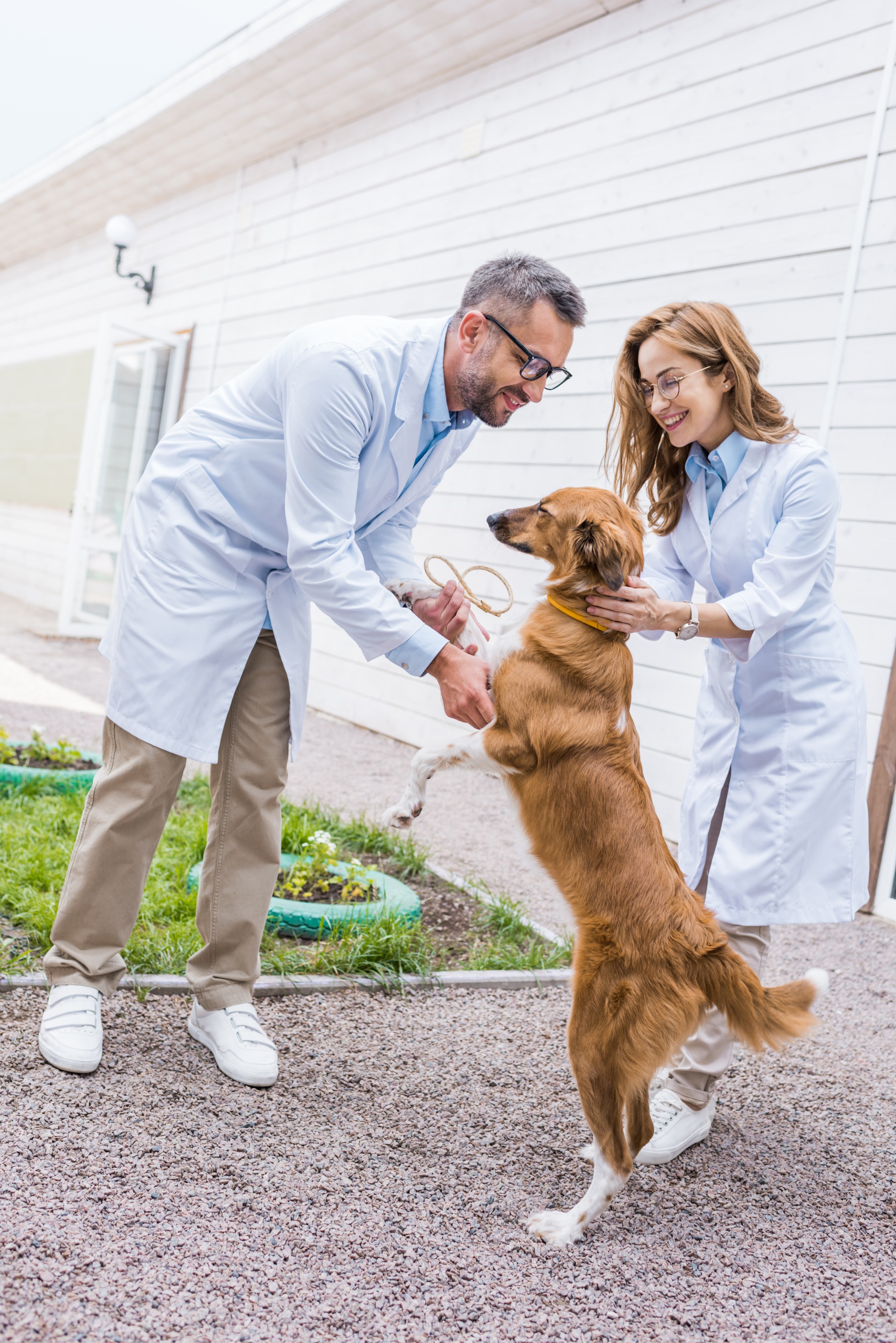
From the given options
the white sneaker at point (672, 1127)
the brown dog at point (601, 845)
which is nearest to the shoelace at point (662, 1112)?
the white sneaker at point (672, 1127)

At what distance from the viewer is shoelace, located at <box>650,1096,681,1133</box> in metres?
2.44

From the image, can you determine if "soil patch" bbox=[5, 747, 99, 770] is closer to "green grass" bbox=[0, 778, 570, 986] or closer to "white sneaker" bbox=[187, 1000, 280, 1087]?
"green grass" bbox=[0, 778, 570, 986]

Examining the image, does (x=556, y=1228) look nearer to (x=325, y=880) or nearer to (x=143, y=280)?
(x=325, y=880)

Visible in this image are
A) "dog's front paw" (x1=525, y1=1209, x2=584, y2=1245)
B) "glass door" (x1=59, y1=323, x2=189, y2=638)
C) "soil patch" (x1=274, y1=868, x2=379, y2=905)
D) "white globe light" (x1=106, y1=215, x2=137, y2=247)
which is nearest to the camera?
"dog's front paw" (x1=525, y1=1209, x2=584, y2=1245)

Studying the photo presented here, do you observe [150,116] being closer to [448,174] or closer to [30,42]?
[448,174]

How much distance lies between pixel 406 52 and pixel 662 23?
92.1 inches

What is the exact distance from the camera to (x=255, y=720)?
2.52 metres

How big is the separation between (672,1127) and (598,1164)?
1.62 feet

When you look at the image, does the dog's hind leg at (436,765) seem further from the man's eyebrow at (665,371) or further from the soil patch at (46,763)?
the soil patch at (46,763)

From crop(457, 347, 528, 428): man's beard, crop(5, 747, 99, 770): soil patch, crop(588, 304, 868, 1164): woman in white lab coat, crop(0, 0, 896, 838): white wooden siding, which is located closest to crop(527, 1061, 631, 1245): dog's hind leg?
crop(588, 304, 868, 1164): woman in white lab coat

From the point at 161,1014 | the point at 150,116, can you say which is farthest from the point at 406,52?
the point at 161,1014

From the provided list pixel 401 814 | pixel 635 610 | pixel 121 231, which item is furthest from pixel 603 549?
pixel 121 231

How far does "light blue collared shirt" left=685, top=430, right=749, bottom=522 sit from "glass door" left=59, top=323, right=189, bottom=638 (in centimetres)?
870

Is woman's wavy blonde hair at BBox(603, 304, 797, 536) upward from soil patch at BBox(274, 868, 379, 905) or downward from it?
upward
